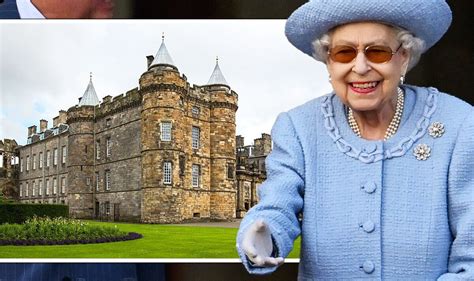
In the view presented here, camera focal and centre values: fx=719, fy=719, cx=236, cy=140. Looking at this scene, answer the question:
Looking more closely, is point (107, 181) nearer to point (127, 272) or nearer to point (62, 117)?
point (62, 117)

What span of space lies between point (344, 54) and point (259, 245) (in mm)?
392

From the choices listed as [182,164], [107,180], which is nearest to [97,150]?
[107,180]

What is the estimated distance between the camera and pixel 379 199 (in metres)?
1.38

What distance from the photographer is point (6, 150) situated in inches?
213

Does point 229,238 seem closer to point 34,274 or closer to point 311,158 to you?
point 34,274

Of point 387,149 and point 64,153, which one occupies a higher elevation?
point 64,153

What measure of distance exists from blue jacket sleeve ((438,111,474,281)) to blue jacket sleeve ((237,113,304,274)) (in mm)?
291

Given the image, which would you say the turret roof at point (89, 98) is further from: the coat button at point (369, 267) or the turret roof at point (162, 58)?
the coat button at point (369, 267)

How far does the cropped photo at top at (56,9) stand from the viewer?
192 inches

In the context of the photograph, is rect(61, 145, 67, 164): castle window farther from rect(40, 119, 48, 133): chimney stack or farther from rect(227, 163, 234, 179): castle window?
rect(227, 163, 234, 179): castle window

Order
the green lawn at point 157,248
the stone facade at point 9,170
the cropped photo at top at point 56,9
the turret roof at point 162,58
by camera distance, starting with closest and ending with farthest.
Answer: the cropped photo at top at point 56,9, the green lawn at point 157,248, the turret roof at point 162,58, the stone facade at point 9,170

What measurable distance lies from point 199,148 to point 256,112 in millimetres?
660

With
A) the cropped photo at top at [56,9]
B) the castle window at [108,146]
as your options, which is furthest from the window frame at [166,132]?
the cropped photo at top at [56,9]

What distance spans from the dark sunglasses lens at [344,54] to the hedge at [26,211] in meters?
4.54
